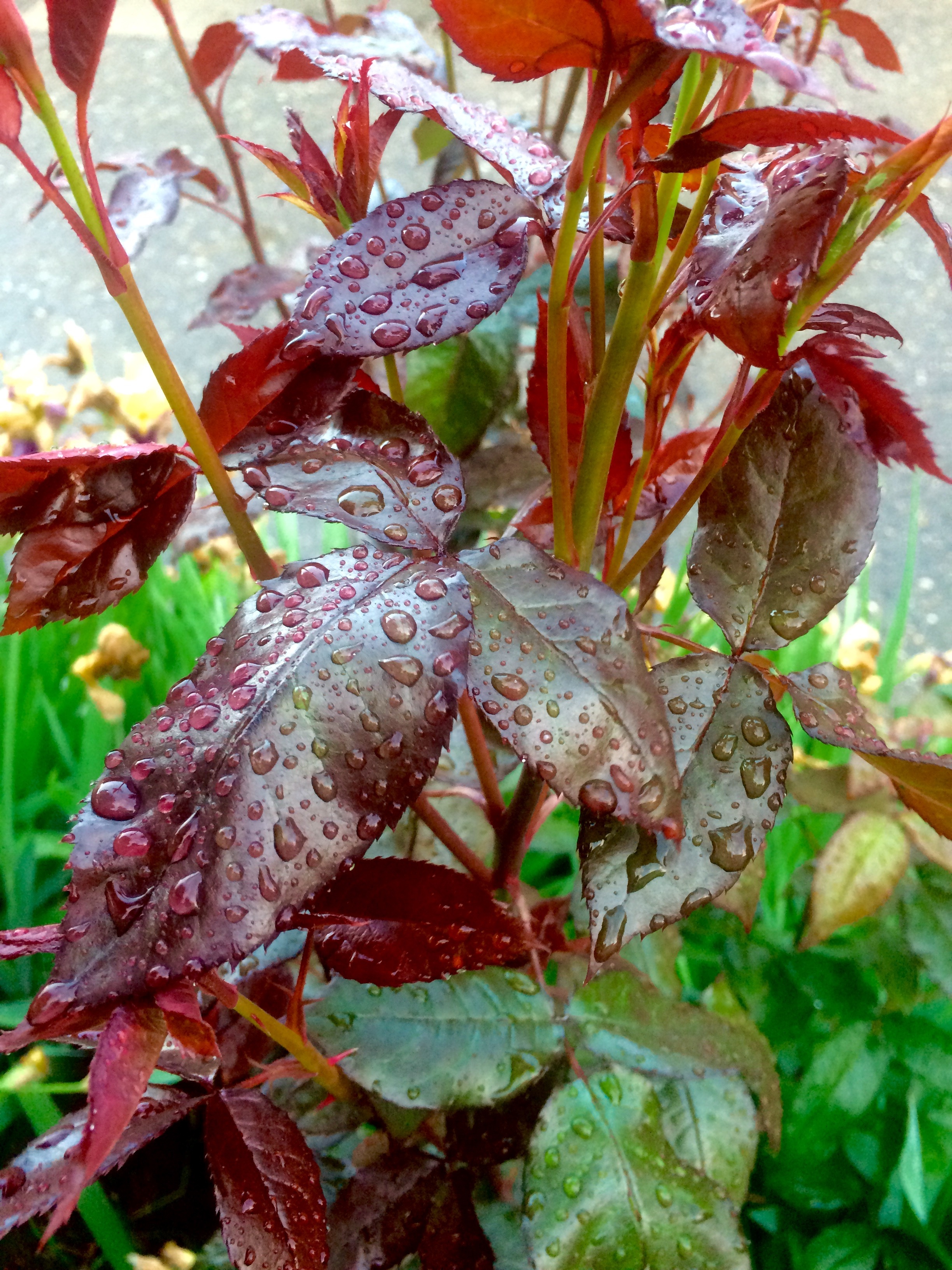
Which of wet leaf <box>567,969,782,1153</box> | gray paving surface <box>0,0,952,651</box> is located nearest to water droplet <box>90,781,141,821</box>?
wet leaf <box>567,969,782,1153</box>

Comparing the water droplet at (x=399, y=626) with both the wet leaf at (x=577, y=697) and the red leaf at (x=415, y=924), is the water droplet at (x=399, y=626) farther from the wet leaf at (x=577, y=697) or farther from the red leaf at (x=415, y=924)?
the red leaf at (x=415, y=924)

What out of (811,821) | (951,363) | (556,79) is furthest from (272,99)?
(811,821)

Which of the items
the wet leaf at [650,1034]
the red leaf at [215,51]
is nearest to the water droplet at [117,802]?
the wet leaf at [650,1034]

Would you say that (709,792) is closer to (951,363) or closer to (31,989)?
(31,989)

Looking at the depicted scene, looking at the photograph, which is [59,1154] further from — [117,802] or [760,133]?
[760,133]

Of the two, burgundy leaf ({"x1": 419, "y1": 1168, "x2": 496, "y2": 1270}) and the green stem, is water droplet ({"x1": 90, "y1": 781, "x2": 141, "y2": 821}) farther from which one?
burgundy leaf ({"x1": 419, "y1": 1168, "x2": 496, "y2": 1270})

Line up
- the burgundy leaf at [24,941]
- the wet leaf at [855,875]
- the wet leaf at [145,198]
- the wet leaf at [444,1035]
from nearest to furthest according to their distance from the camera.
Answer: the burgundy leaf at [24,941] < the wet leaf at [444,1035] < the wet leaf at [855,875] < the wet leaf at [145,198]
